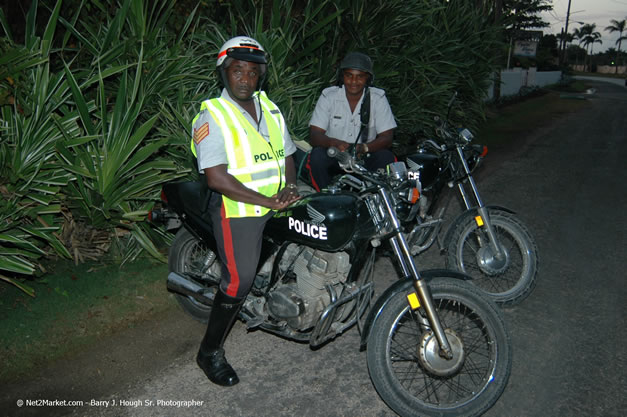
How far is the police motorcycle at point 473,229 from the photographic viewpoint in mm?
4484

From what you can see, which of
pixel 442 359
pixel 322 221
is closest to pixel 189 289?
pixel 322 221

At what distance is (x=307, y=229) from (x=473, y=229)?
78.2 inches

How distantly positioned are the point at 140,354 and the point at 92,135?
188 cm

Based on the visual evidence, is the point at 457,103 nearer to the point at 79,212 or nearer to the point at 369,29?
the point at 369,29

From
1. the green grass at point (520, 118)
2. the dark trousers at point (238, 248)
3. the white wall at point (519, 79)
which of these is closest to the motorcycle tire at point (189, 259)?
the dark trousers at point (238, 248)

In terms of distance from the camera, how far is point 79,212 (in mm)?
4738

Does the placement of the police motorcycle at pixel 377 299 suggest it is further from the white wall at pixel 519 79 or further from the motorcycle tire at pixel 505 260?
the white wall at pixel 519 79

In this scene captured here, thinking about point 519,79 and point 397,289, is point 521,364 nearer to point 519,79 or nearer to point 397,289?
point 397,289

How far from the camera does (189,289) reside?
3.96 meters

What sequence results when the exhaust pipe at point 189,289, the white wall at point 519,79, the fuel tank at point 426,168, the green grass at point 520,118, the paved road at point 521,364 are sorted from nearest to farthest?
the paved road at point 521,364 → the exhaust pipe at point 189,289 → the fuel tank at point 426,168 → the green grass at point 520,118 → the white wall at point 519,79

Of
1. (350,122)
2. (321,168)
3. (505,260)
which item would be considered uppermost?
(350,122)

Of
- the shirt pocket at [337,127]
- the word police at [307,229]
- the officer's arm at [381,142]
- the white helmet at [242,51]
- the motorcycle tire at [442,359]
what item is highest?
the white helmet at [242,51]

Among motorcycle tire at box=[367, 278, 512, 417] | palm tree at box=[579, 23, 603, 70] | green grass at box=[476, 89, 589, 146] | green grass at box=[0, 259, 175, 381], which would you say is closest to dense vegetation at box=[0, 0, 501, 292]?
Answer: green grass at box=[0, 259, 175, 381]

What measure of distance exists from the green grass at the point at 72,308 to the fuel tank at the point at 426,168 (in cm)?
239
